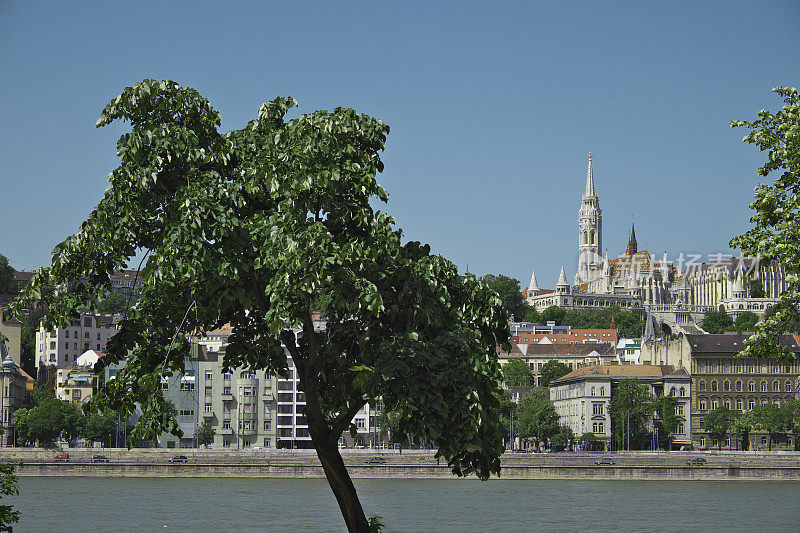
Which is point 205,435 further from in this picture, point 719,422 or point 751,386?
point 751,386

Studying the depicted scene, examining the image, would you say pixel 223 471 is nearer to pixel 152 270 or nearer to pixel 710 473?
pixel 710 473

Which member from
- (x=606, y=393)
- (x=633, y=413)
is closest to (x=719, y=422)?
(x=633, y=413)

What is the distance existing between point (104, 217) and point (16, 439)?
9862 centimetres

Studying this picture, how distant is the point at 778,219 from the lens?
715 inches

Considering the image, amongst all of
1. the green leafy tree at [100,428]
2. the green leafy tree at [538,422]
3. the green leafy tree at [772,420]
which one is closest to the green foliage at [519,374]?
the green leafy tree at [538,422]

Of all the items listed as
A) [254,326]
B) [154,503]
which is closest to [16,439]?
[154,503]

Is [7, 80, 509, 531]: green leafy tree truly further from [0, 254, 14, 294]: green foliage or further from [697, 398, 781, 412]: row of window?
[0, 254, 14, 294]: green foliage

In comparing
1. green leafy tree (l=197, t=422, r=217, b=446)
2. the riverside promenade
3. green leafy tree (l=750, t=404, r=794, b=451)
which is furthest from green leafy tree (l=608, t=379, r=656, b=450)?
green leafy tree (l=197, t=422, r=217, b=446)

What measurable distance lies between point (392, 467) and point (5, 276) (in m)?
113

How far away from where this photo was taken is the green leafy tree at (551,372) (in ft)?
486

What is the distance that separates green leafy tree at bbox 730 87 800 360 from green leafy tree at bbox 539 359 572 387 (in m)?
130

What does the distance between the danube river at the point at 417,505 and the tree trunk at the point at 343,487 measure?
24.2 meters

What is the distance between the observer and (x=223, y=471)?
274ft

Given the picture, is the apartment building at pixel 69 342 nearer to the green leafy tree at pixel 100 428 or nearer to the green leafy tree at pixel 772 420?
the green leafy tree at pixel 100 428
